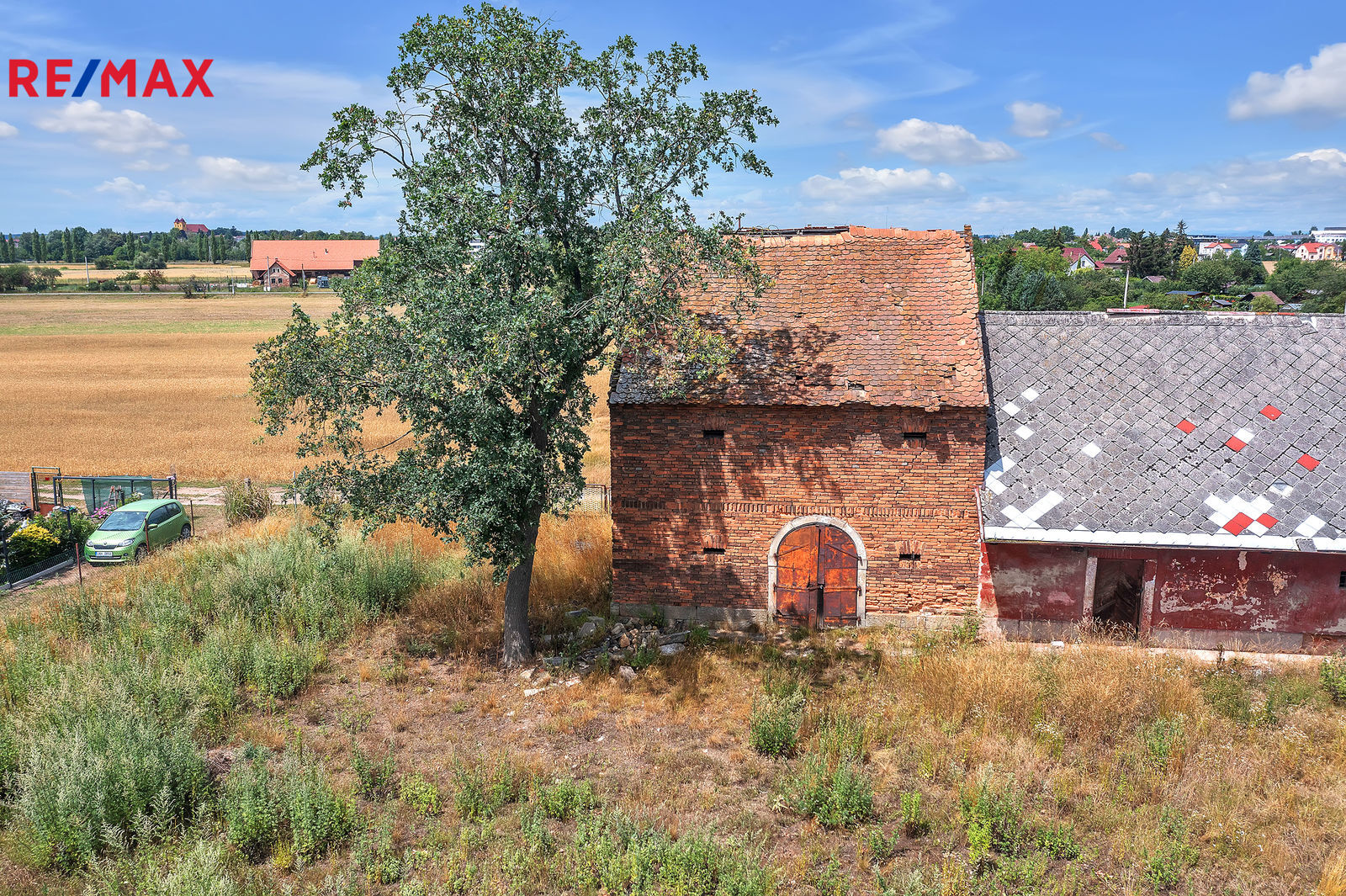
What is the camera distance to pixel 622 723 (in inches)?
470

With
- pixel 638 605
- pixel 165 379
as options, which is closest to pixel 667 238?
pixel 638 605

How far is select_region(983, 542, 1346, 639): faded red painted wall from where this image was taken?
43.1 feet

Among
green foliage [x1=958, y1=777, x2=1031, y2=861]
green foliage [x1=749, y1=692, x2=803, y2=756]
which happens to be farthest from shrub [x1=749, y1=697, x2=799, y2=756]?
green foliage [x1=958, y1=777, x2=1031, y2=861]

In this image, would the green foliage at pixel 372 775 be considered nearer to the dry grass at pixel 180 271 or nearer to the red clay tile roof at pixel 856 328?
the red clay tile roof at pixel 856 328

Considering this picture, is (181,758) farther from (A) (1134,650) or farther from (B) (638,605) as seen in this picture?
(A) (1134,650)

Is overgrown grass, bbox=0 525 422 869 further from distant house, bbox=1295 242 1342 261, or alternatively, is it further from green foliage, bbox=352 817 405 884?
distant house, bbox=1295 242 1342 261

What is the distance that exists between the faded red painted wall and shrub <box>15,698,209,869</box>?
12.5 meters

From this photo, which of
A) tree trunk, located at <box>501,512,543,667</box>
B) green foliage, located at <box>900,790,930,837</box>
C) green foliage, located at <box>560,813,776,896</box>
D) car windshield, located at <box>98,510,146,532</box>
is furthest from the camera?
car windshield, located at <box>98,510,146,532</box>

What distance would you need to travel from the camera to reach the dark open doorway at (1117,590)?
602 inches

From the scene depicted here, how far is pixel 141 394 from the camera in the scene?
44.2m

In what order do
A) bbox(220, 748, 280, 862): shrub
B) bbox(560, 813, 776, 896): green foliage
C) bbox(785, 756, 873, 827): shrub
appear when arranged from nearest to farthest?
bbox(560, 813, 776, 896): green foliage → bbox(220, 748, 280, 862): shrub → bbox(785, 756, 873, 827): shrub

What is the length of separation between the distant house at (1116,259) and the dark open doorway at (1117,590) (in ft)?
429

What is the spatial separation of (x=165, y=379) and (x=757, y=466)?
156 feet

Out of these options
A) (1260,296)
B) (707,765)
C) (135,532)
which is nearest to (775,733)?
(707,765)
